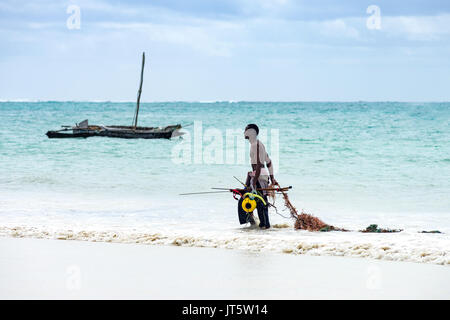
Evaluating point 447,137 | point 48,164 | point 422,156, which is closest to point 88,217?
point 48,164

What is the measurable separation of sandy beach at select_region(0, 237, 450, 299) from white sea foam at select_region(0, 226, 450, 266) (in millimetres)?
255

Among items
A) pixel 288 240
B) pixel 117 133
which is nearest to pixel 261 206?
pixel 288 240

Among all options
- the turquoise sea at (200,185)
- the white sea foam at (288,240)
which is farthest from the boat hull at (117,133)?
the white sea foam at (288,240)

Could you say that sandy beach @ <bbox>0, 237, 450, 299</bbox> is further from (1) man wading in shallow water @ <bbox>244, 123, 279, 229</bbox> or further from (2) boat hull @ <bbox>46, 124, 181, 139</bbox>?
(2) boat hull @ <bbox>46, 124, 181, 139</bbox>

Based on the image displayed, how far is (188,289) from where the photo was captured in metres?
5.88

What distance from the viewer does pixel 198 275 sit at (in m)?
6.43

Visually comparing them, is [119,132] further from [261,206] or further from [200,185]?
[261,206]

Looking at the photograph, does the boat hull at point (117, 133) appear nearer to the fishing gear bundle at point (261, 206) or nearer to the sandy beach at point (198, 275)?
the fishing gear bundle at point (261, 206)

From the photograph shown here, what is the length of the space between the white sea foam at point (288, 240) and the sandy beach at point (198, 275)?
0.84ft

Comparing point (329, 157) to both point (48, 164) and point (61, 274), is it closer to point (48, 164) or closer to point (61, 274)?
point (48, 164)

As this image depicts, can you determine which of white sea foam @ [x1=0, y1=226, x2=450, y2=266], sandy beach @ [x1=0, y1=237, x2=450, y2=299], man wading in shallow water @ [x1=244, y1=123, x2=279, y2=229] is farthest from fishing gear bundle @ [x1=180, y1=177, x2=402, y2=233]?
sandy beach @ [x1=0, y1=237, x2=450, y2=299]

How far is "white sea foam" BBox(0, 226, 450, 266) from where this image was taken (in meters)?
7.44

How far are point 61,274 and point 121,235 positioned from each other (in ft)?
7.64

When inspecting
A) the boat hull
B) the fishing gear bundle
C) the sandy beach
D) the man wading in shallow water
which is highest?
the boat hull
